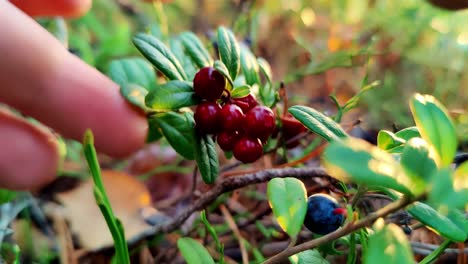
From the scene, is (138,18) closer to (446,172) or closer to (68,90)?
(68,90)

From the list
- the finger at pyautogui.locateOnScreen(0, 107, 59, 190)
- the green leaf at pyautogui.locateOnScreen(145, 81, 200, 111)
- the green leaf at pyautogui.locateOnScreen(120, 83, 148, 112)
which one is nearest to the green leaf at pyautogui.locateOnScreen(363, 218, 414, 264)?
the green leaf at pyautogui.locateOnScreen(145, 81, 200, 111)

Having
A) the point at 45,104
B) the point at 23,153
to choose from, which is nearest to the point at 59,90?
the point at 45,104

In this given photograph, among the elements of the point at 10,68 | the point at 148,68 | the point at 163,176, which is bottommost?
the point at 163,176

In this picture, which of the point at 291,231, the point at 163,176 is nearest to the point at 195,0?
the point at 163,176

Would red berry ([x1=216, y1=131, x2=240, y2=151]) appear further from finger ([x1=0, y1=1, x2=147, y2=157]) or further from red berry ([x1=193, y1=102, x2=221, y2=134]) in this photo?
finger ([x1=0, y1=1, x2=147, y2=157])

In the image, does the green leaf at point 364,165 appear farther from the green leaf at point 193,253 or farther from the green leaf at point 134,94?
the green leaf at point 134,94

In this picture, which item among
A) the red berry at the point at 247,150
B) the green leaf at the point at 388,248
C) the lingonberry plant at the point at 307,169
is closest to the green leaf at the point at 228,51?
the lingonberry plant at the point at 307,169
